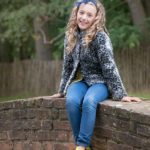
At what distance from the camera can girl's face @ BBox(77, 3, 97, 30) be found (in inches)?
219

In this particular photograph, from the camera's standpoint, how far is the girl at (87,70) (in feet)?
17.4

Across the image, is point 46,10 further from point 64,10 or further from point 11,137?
point 11,137

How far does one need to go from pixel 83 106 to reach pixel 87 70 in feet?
1.45

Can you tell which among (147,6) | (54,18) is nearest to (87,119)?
(147,6)

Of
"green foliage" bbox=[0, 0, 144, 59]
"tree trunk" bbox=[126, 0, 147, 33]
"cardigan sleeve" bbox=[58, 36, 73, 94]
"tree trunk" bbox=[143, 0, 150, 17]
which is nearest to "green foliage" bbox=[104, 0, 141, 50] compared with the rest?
"green foliage" bbox=[0, 0, 144, 59]

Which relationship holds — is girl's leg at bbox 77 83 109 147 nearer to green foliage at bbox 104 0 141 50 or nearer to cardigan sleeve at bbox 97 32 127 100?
cardigan sleeve at bbox 97 32 127 100

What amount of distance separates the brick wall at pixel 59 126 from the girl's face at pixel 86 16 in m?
0.75

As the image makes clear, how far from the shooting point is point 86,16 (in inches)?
219

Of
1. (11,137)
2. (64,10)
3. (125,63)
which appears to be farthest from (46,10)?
(11,137)

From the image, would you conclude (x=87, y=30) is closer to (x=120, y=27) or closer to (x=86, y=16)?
(x=86, y=16)

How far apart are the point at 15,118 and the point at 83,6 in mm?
1702

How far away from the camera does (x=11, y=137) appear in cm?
677

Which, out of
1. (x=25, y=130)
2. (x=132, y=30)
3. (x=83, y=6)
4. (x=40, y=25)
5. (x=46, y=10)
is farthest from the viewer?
(x=40, y=25)

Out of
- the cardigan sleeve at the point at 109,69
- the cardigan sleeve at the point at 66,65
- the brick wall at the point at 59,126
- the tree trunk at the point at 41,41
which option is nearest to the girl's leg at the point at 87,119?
the brick wall at the point at 59,126
